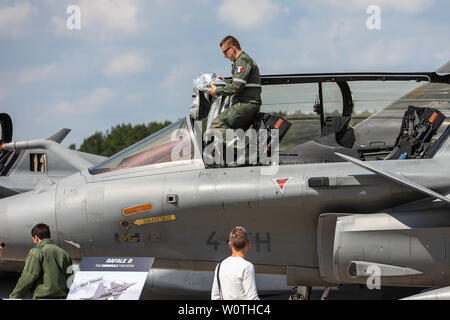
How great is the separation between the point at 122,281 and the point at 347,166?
9.05ft

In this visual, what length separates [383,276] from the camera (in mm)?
6320

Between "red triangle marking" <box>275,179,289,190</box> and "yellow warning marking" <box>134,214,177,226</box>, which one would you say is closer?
"red triangle marking" <box>275,179,289,190</box>

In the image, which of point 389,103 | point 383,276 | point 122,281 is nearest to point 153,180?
point 122,281

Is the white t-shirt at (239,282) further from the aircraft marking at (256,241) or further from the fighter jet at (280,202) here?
the aircraft marking at (256,241)

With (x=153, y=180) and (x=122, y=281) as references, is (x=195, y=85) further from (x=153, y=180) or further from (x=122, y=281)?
(x=122, y=281)

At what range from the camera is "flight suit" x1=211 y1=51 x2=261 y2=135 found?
713 centimetres

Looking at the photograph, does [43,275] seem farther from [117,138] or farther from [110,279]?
[117,138]

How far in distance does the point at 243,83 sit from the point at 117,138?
79.9m

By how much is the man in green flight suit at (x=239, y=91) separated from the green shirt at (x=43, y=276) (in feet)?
8.22

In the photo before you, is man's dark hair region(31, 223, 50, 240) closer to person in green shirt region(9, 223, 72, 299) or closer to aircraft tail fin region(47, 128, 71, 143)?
person in green shirt region(9, 223, 72, 299)

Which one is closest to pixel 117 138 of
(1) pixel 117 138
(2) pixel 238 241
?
(1) pixel 117 138

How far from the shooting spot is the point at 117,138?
85.6 meters

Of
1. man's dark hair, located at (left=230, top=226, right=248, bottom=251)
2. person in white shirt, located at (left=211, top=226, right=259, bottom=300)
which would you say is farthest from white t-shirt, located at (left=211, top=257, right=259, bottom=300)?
man's dark hair, located at (left=230, top=226, right=248, bottom=251)

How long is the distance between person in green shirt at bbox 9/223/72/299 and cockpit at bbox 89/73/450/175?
6.31ft
